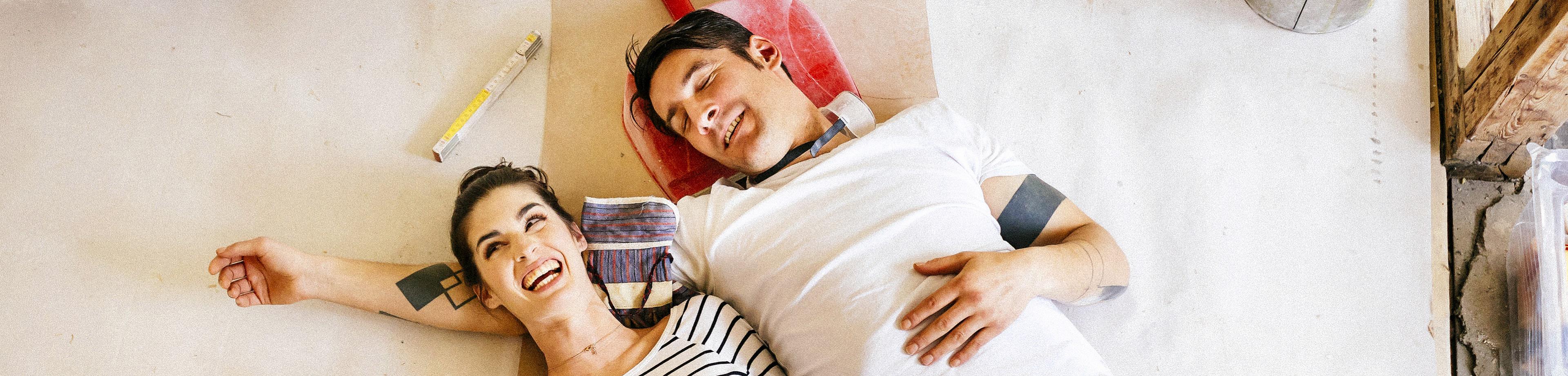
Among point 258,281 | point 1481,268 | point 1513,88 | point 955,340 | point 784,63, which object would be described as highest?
point 1513,88

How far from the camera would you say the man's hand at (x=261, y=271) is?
137cm

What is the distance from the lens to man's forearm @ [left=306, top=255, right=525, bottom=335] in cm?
143

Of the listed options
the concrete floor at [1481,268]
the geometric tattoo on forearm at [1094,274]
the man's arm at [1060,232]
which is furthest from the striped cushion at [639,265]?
the concrete floor at [1481,268]

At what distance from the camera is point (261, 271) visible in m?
1.41

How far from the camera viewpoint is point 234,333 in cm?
152

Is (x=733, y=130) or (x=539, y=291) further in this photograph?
(x=733, y=130)

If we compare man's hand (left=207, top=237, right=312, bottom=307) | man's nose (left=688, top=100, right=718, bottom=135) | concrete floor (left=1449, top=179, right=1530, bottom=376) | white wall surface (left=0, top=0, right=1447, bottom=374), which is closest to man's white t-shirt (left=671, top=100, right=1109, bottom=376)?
man's nose (left=688, top=100, right=718, bottom=135)

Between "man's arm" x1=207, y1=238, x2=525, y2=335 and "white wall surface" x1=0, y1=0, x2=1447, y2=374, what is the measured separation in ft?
0.29

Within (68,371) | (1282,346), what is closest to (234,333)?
(68,371)

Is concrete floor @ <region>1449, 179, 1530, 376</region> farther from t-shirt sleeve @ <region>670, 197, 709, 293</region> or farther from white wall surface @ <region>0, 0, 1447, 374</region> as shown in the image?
t-shirt sleeve @ <region>670, 197, 709, 293</region>

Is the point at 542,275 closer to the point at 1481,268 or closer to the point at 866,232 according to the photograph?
the point at 866,232

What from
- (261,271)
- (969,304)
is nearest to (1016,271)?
(969,304)

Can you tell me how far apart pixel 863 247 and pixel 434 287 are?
73cm

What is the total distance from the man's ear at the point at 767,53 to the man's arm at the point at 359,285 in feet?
2.13
